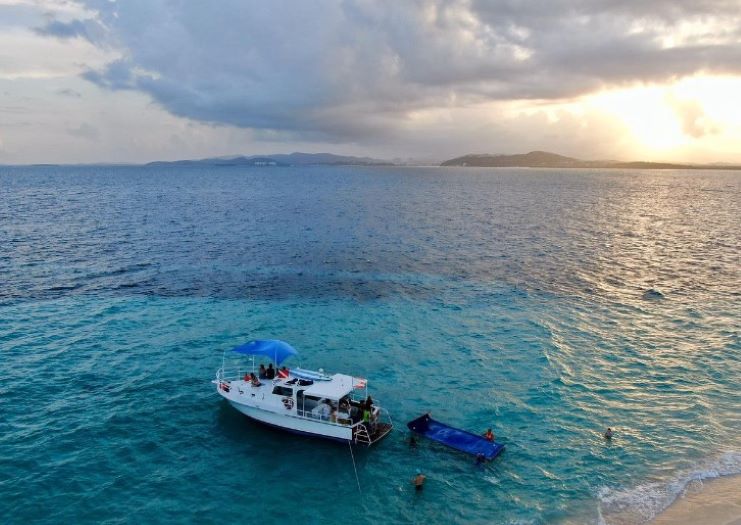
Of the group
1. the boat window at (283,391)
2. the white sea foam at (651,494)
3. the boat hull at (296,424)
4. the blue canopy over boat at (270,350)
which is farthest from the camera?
the blue canopy over boat at (270,350)

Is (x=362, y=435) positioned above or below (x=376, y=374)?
above

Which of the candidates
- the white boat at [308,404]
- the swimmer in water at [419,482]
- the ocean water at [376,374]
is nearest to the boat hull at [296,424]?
the white boat at [308,404]

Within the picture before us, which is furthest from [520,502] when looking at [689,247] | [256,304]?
[689,247]

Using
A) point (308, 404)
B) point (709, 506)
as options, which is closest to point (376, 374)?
point (308, 404)

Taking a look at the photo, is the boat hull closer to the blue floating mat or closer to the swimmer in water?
the blue floating mat

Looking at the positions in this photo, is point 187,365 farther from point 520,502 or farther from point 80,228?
point 80,228

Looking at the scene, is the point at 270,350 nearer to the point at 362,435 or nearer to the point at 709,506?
the point at 362,435

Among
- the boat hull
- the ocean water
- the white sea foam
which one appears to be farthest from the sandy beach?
the boat hull

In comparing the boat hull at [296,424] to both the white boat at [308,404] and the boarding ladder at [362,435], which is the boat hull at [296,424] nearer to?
the white boat at [308,404]
